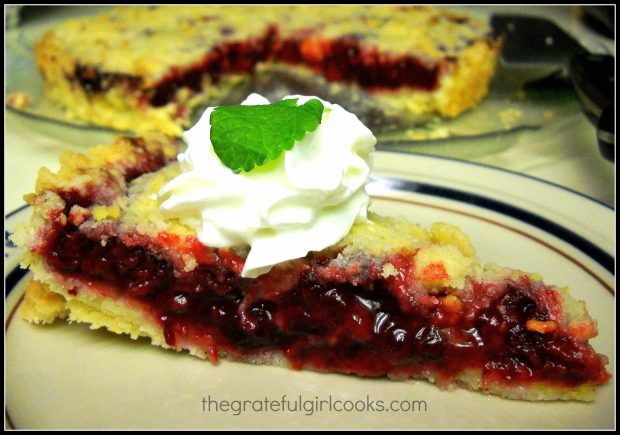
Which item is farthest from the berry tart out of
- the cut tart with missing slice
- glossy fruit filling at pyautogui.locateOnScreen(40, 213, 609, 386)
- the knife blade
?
glossy fruit filling at pyautogui.locateOnScreen(40, 213, 609, 386)

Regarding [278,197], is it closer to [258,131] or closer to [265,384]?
[258,131]

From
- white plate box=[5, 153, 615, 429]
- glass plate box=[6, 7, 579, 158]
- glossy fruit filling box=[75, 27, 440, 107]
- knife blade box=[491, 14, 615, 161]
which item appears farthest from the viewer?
glossy fruit filling box=[75, 27, 440, 107]

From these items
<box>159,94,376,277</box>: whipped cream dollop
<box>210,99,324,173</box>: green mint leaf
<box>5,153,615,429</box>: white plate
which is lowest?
<box>5,153,615,429</box>: white plate

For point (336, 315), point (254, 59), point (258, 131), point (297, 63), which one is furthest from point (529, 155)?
point (258, 131)

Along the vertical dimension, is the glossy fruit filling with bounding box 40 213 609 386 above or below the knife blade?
below

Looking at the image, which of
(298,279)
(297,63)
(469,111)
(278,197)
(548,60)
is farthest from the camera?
(297,63)

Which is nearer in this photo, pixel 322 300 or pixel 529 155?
pixel 322 300

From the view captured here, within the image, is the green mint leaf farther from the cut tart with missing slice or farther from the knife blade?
the knife blade

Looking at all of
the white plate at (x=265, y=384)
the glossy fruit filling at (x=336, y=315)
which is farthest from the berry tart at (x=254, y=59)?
the glossy fruit filling at (x=336, y=315)
